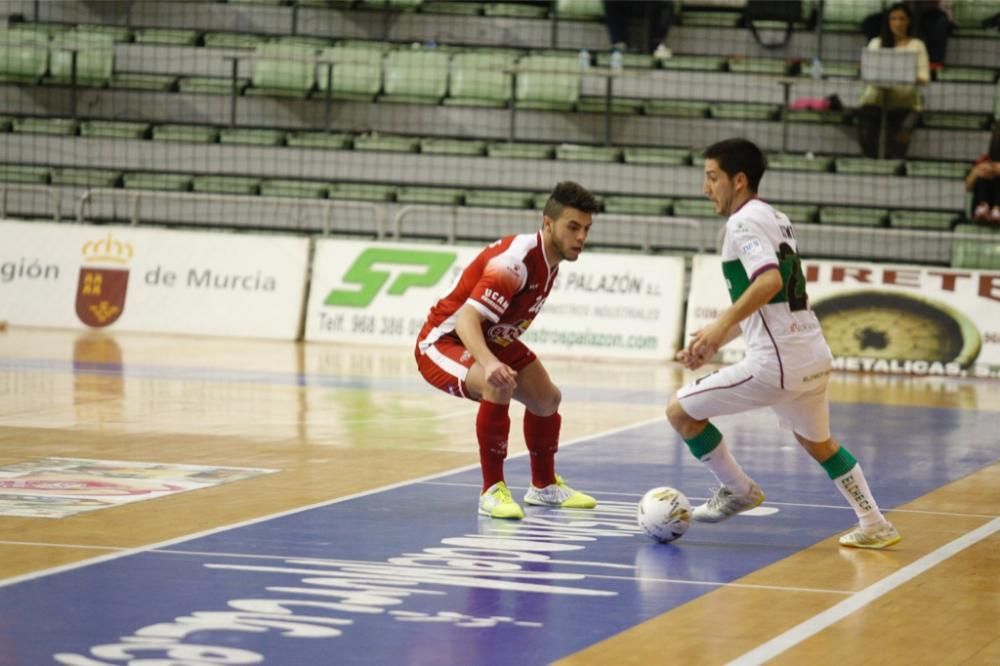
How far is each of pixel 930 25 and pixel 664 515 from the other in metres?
18.5

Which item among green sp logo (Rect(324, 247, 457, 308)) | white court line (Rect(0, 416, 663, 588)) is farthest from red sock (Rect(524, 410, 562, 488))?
green sp logo (Rect(324, 247, 457, 308))

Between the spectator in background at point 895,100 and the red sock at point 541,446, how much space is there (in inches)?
602

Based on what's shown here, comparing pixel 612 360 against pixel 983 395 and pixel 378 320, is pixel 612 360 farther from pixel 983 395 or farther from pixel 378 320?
pixel 983 395

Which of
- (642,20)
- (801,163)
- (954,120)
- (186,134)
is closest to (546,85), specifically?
(642,20)

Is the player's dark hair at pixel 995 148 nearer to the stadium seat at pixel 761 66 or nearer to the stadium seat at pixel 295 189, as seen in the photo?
the stadium seat at pixel 761 66

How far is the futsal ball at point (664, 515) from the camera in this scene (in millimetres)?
7949

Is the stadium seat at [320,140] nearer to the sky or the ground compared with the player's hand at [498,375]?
nearer to the sky

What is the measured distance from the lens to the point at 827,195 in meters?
23.7

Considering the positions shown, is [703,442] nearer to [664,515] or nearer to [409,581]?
[664,515]

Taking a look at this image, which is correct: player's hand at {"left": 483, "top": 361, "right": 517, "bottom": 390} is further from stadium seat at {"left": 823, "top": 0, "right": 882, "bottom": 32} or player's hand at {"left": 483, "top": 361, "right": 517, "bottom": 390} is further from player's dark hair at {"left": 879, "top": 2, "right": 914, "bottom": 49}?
stadium seat at {"left": 823, "top": 0, "right": 882, "bottom": 32}

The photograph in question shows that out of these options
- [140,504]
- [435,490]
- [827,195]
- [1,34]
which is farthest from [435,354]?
[1,34]

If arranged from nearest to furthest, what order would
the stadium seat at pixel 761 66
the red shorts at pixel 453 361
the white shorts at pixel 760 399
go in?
the white shorts at pixel 760 399 → the red shorts at pixel 453 361 → the stadium seat at pixel 761 66

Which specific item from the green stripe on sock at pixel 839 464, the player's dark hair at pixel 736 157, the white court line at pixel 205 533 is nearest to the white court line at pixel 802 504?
the white court line at pixel 205 533

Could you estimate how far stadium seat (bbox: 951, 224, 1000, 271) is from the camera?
2062 centimetres
